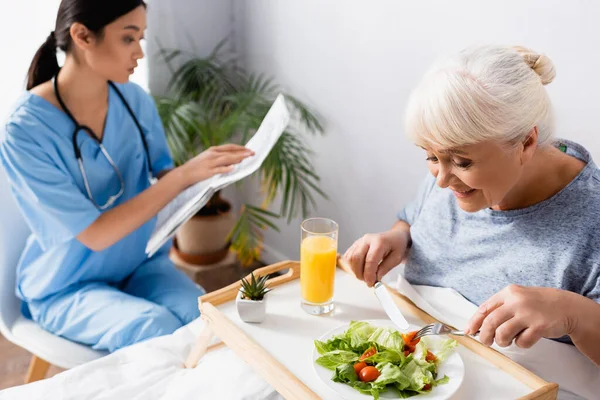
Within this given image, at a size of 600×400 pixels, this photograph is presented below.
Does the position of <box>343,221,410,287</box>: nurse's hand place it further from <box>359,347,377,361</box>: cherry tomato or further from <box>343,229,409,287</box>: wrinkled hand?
<box>359,347,377,361</box>: cherry tomato

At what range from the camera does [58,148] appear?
1.68 metres

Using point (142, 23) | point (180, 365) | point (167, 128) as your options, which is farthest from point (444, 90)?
point (167, 128)

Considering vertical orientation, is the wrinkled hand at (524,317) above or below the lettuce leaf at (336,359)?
above

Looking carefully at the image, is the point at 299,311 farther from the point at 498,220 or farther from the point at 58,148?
the point at 58,148

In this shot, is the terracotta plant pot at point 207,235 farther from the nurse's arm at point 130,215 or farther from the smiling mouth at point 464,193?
the smiling mouth at point 464,193

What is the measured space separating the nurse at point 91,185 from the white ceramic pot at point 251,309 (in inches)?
19.3

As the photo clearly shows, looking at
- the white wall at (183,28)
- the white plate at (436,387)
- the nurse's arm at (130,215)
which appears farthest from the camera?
the white wall at (183,28)

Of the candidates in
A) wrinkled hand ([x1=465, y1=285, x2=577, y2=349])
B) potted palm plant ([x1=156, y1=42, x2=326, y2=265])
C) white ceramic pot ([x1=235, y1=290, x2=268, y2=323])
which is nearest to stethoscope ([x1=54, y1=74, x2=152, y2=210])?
potted palm plant ([x1=156, y1=42, x2=326, y2=265])

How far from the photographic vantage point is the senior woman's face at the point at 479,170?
1.17 m

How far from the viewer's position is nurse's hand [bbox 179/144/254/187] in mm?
1746

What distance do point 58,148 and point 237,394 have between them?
0.88 meters

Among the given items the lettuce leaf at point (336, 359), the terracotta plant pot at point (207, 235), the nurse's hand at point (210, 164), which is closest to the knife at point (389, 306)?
the lettuce leaf at point (336, 359)

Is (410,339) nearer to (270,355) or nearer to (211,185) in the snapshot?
(270,355)

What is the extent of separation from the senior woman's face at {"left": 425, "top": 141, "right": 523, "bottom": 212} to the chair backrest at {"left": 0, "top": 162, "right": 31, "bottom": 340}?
1.16 meters
